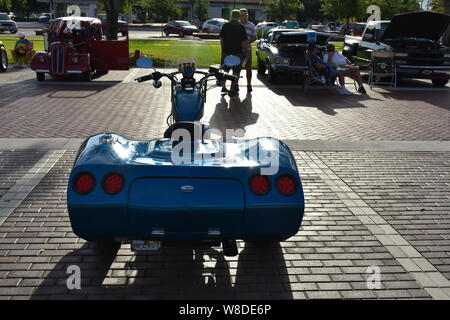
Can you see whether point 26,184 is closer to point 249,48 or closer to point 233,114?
point 233,114

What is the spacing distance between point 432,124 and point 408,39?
19.2 feet

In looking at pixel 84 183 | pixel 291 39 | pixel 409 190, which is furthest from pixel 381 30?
pixel 84 183

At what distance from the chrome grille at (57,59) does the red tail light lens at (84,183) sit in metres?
10.6

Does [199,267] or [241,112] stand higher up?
[241,112]

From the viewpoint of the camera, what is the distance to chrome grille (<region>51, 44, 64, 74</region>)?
12453 mm

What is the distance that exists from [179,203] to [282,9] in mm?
47026

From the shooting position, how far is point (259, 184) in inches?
118

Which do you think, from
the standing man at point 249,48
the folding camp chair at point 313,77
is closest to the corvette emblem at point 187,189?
the standing man at point 249,48

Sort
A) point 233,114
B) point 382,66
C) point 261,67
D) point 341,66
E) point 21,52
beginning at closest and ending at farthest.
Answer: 1. point 233,114
2. point 341,66
3. point 382,66
4. point 261,67
5. point 21,52

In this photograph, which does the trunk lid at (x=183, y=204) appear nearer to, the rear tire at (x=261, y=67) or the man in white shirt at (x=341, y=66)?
the man in white shirt at (x=341, y=66)

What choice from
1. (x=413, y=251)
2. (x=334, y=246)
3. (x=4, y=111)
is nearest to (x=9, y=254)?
(x=334, y=246)

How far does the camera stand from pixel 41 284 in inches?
128

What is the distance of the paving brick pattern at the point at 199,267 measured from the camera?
10.6ft
